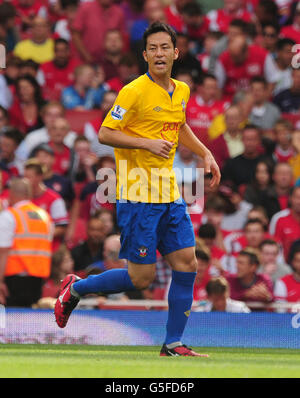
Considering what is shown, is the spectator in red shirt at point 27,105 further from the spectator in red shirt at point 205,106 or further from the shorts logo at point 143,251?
the shorts logo at point 143,251

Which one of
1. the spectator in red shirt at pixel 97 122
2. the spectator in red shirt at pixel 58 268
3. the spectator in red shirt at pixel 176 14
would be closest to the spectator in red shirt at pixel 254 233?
the spectator in red shirt at pixel 58 268

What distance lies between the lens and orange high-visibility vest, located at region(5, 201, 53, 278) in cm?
1056

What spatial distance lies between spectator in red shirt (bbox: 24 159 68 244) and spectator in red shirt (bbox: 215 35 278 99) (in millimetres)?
3884

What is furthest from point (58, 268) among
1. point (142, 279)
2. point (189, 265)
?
point (189, 265)

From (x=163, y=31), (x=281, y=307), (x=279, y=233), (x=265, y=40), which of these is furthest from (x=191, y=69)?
(x=163, y=31)

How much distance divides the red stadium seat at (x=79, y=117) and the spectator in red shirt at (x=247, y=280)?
428 cm

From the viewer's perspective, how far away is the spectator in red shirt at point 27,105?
14.4 meters

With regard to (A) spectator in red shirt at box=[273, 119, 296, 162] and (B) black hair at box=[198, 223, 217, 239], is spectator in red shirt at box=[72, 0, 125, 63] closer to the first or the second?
(A) spectator in red shirt at box=[273, 119, 296, 162]

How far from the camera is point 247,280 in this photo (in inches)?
421

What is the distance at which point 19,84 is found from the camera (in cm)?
1449

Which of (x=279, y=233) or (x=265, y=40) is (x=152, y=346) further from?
(x=265, y=40)

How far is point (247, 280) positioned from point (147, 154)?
3.18m
